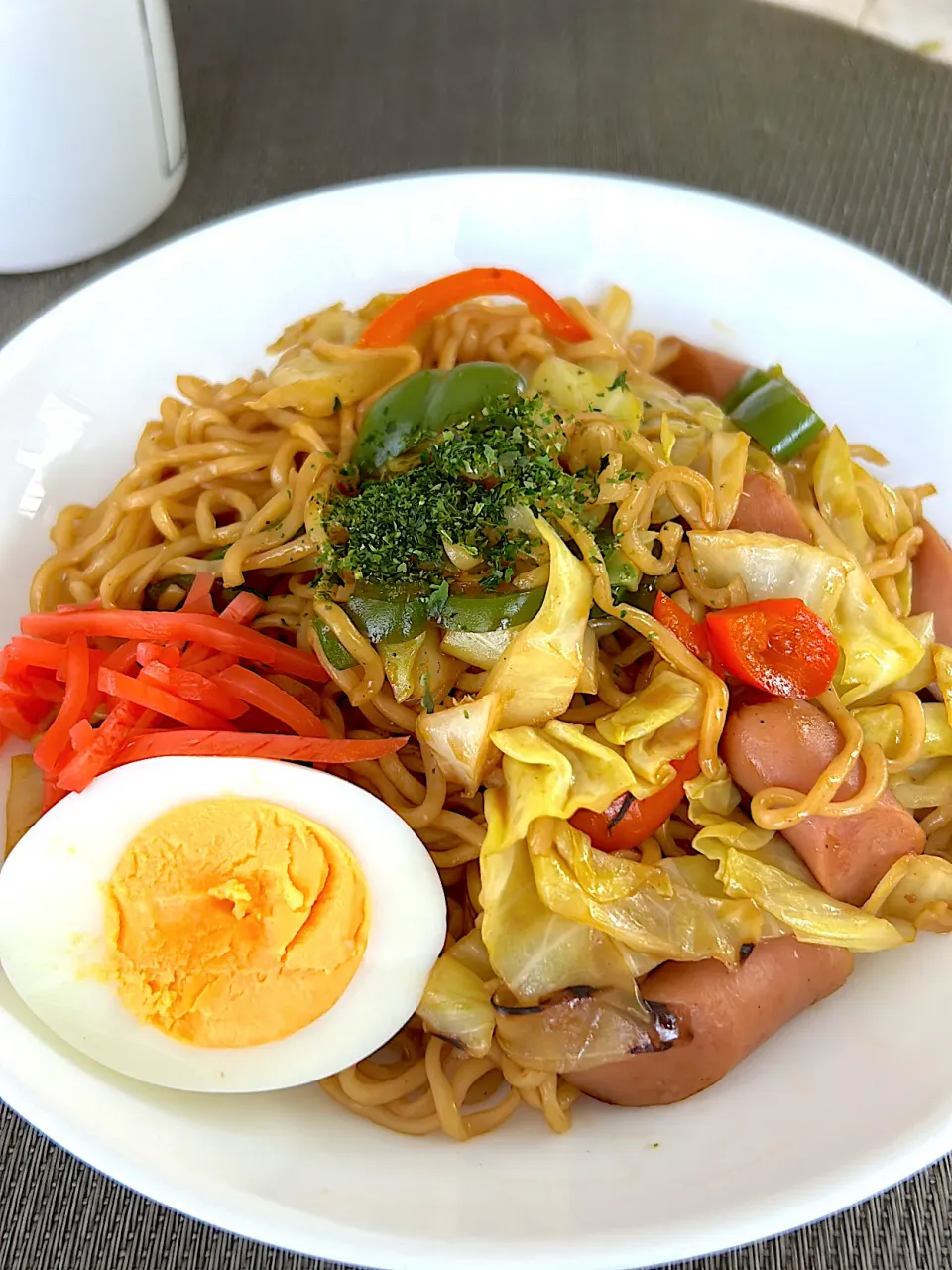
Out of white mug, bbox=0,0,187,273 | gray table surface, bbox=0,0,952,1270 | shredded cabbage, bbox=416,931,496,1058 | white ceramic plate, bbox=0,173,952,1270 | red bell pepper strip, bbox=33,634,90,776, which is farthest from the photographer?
gray table surface, bbox=0,0,952,1270

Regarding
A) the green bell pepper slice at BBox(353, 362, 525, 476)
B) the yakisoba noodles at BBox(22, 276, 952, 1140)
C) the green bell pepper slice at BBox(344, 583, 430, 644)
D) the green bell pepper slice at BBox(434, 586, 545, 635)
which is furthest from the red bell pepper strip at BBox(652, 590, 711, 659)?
the green bell pepper slice at BBox(353, 362, 525, 476)

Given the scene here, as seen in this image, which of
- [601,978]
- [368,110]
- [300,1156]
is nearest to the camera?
[300,1156]

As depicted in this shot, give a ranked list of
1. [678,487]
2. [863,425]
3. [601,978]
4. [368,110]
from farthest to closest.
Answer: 1. [368,110]
2. [863,425]
3. [678,487]
4. [601,978]

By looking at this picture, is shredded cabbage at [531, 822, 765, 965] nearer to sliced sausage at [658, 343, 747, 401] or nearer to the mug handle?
sliced sausage at [658, 343, 747, 401]

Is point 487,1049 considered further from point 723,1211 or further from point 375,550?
point 375,550

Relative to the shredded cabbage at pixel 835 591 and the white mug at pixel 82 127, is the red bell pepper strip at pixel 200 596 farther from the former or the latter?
the white mug at pixel 82 127

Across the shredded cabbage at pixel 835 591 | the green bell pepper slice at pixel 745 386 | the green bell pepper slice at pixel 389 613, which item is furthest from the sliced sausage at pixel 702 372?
the green bell pepper slice at pixel 389 613

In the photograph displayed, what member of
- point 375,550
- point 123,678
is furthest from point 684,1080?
point 123,678
